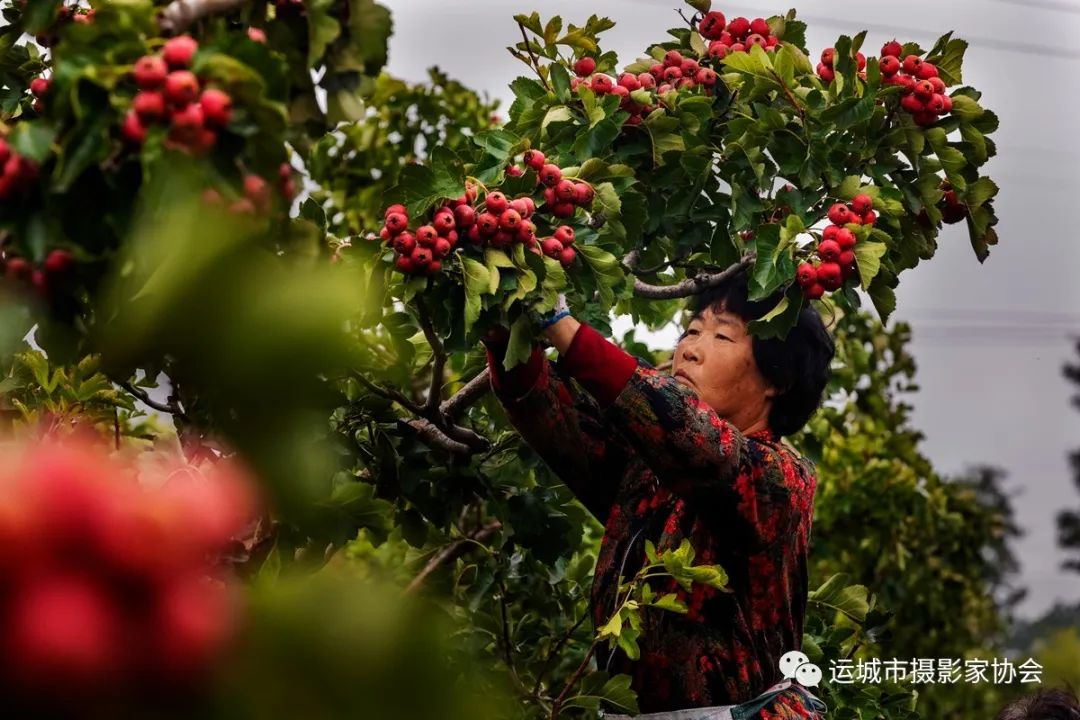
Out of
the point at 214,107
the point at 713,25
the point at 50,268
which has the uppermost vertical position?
the point at 713,25

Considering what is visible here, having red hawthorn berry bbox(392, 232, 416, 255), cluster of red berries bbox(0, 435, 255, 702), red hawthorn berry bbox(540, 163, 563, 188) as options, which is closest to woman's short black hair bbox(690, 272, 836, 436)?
red hawthorn berry bbox(540, 163, 563, 188)

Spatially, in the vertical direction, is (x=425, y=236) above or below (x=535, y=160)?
below

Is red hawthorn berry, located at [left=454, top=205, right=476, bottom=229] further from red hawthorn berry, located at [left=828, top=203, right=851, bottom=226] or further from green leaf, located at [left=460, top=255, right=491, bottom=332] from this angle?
red hawthorn berry, located at [left=828, top=203, right=851, bottom=226]

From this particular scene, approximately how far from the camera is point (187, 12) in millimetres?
1025

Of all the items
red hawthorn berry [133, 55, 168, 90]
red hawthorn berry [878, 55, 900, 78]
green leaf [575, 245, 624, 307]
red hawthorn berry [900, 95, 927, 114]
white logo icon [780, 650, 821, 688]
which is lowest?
red hawthorn berry [133, 55, 168, 90]

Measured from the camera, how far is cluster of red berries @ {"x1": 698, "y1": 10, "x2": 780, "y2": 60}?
235 cm

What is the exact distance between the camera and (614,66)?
2.36 m

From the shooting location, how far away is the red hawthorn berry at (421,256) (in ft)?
5.79

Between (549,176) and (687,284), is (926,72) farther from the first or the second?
(549,176)

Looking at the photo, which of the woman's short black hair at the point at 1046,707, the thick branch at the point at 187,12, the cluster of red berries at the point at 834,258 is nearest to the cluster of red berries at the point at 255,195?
the thick branch at the point at 187,12

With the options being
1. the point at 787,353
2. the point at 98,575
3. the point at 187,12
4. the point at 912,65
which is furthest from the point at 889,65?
the point at 98,575

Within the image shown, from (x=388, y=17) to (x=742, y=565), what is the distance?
1.21 m

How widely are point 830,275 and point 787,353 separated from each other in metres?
0.33

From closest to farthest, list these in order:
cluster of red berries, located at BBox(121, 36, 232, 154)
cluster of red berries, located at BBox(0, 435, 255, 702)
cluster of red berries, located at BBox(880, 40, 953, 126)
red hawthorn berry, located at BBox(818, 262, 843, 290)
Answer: cluster of red berries, located at BBox(0, 435, 255, 702)
cluster of red berries, located at BBox(121, 36, 232, 154)
red hawthorn berry, located at BBox(818, 262, 843, 290)
cluster of red berries, located at BBox(880, 40, 953, 126)
